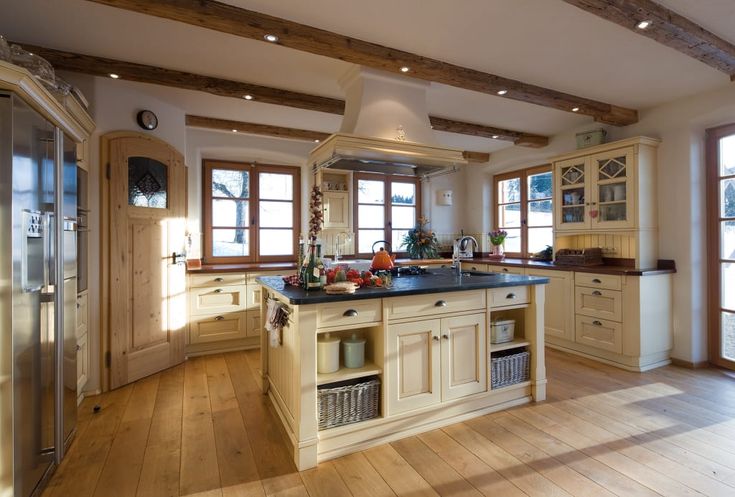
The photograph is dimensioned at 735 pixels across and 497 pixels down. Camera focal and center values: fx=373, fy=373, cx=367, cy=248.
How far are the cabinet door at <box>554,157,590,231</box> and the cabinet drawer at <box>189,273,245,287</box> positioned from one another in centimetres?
372

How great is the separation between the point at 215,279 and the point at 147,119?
167 centimetres

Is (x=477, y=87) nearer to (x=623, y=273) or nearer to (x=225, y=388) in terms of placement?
(x=623, y=273)

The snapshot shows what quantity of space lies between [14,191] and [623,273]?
4420 mm

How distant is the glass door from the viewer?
343cm

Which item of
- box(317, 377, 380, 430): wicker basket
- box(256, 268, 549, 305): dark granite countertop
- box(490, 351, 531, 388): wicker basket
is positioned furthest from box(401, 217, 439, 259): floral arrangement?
box(317, 377, 380, 430): wicker basket

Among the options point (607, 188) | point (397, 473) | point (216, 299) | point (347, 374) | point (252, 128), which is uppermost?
point (252, 128)

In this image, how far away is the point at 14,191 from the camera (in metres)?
1.59

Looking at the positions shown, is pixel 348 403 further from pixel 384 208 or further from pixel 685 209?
pixel 384 208

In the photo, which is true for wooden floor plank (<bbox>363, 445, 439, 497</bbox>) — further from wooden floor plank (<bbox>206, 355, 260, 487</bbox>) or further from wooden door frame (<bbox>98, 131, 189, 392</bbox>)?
wooden door frame (<bbox>98, 131, 189, 392</bbox>)

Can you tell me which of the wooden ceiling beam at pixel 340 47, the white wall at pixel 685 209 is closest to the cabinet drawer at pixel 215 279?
the wooden ceiling beam at pixel 340 47

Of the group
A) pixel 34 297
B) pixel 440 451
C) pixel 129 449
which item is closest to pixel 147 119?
pixel 34 297

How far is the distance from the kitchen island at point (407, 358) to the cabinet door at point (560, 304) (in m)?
1.41

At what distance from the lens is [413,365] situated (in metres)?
2.36

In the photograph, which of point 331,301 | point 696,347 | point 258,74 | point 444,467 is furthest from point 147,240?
point 696,347
